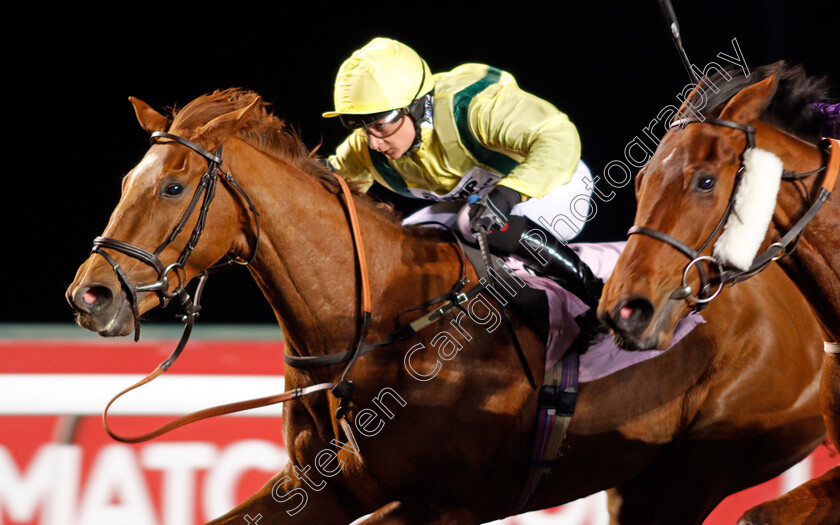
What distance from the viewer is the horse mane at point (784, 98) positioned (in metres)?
1.93

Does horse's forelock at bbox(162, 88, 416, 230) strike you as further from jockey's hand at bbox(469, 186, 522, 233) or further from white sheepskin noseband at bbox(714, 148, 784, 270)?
white sheepskin noseband at bbox(714, 148, 784, 270)

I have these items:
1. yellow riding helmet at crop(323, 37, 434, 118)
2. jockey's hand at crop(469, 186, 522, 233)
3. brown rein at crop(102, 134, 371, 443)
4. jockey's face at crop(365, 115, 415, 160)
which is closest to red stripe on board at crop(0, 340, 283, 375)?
brown rein at crop(102, 134, 371, 443)

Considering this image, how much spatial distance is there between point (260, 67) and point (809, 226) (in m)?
3.17

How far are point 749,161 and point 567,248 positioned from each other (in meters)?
0.86

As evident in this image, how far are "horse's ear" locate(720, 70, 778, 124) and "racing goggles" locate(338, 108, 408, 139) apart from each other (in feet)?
3.24

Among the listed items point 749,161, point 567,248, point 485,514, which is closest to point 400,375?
point 485,514

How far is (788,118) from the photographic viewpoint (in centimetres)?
193

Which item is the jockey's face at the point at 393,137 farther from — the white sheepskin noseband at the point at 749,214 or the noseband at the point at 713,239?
the white sheepskin noseband at the point at 749,214

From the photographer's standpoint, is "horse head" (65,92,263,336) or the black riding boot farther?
the black riding boot

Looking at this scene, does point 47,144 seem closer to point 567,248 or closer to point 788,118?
point 567,248

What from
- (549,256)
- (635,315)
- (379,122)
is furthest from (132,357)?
(635,315)

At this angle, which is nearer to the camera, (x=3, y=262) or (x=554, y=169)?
(x=554, y=169)

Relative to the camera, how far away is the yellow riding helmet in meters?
2.48

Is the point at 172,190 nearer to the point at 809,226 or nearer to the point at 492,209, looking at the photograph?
the point at 492,209
